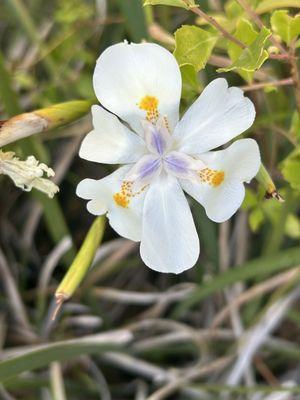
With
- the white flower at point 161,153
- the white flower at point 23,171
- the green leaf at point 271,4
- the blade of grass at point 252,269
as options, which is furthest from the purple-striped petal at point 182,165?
the blade of grass at point 252,269

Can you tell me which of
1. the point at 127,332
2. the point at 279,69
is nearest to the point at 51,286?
the point at 127,332

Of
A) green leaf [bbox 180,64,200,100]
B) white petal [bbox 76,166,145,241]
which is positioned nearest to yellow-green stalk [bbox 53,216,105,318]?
white petal [bbox 76,166,145,241]

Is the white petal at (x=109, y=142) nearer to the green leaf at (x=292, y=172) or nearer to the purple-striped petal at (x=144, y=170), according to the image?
the purple-striped petal at (x=144, y=170)

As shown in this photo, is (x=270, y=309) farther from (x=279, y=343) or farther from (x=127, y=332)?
(x=127, y=332)

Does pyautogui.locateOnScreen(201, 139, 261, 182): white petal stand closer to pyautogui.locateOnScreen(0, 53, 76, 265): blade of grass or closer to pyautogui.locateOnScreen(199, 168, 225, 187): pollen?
pyautogui.locateOnScreen(199, 168, 225, 187): pollen

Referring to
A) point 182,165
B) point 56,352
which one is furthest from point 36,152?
point 182,165
